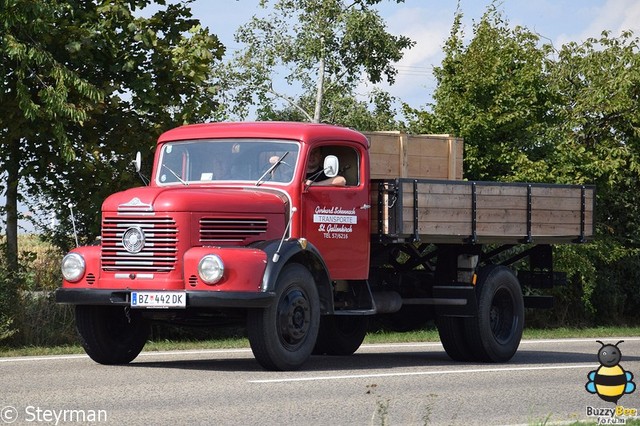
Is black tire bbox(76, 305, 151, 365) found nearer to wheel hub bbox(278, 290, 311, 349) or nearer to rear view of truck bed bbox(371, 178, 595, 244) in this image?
wheel hub bbox(278, 290, 311, 349)

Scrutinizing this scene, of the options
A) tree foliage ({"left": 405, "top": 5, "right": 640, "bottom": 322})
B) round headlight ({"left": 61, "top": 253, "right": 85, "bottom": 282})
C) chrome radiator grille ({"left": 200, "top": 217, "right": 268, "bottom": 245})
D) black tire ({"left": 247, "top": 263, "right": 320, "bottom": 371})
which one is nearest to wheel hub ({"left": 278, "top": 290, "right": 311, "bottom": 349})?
black tire ({"left": 247, "top": 263, "right": 320, "bottom": 371})

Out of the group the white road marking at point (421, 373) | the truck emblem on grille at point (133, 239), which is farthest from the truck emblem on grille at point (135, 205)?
the white road marking at point (421, 373)

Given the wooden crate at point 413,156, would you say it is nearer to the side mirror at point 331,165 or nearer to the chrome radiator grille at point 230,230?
the side mirror at point 331,165

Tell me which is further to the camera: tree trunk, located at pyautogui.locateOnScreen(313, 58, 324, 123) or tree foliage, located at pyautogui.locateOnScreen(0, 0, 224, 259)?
tree trunk, located at pyautogui.locateOnScreen(313, 58, 324, 123)

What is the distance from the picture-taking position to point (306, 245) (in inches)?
545

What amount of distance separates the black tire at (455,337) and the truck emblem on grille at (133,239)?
458 cm

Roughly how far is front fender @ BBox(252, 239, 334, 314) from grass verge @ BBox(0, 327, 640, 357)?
12.9ft

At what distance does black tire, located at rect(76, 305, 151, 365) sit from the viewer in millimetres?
14156

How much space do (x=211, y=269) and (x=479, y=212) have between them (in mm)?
4450

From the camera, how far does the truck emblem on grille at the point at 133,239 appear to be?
13.4 m

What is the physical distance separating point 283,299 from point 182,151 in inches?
104

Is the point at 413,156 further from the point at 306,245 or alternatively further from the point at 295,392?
the point at 295,392

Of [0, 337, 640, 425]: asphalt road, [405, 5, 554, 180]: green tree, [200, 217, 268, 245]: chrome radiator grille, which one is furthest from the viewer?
[405, 5, 554, 180]: green tree
